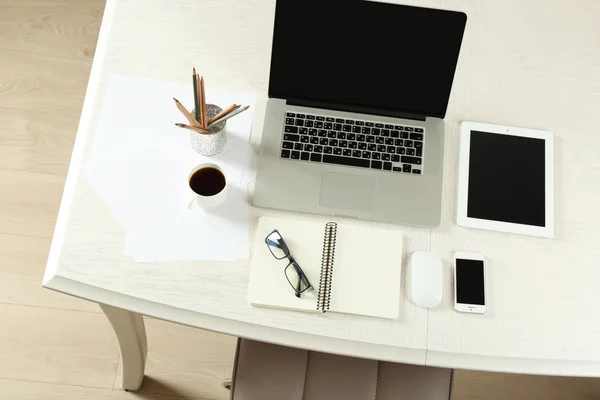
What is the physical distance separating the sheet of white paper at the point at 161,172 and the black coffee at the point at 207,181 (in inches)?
1.3

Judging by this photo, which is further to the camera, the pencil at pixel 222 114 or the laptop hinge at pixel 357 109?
the laptop hinge at pixel 357 109

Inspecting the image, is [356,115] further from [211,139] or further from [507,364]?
[507,364]

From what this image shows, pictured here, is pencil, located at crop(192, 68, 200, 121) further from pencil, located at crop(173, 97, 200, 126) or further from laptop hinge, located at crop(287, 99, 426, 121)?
laptop hinge, located at crop(287, 99, 426, 121)

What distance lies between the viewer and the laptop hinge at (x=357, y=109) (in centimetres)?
124

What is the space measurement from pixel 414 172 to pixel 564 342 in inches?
16.3

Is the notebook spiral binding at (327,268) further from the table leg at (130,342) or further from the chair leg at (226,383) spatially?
the chair leg at (226,383)

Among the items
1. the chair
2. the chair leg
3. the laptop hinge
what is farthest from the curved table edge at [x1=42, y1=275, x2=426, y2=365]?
the chair leg

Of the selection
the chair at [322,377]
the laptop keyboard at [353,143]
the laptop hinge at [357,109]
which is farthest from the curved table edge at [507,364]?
the laptop hinge at [357,109]

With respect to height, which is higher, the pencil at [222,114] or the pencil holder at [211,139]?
the pencil at [222,114]

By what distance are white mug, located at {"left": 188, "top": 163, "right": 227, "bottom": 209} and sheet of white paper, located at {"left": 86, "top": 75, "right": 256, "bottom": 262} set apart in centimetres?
2

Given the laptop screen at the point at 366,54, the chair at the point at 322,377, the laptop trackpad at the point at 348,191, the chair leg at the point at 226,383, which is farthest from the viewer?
the chair leg at the point at 226,383

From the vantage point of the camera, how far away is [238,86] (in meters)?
1.27

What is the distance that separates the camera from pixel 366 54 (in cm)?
114

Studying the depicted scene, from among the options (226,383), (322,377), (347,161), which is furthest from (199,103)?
(226,383)
